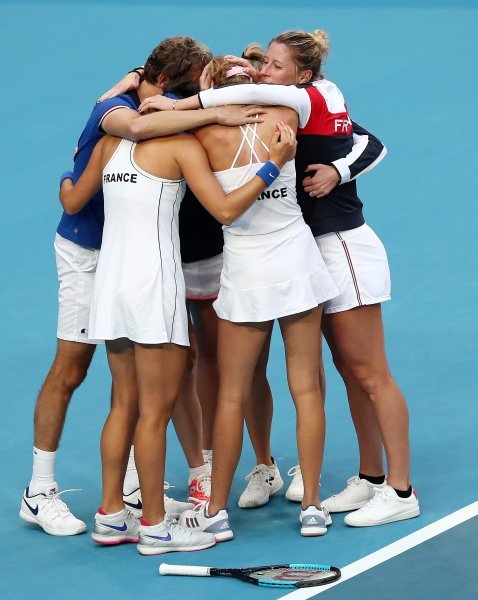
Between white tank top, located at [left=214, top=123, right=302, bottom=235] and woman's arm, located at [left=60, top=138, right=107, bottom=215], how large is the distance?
625 mm

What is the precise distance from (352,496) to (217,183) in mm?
1896

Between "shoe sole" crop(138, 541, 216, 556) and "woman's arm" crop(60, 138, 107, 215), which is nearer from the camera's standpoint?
"shoe sole" crop(138, 541, 216, 556)

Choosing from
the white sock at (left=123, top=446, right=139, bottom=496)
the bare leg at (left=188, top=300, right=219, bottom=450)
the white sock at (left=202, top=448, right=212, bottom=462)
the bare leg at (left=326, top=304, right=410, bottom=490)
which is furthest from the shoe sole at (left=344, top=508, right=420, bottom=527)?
the white sock at (left=123, top=446, right=139, bottom=496)

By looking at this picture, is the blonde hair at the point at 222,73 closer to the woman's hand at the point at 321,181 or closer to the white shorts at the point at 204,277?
the woman's hand at the point at 321,181

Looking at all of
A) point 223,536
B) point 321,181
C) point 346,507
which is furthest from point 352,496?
point 321,181

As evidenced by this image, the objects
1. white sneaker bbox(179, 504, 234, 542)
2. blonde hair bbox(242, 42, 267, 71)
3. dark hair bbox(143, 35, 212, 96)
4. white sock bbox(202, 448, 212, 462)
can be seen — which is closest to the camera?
dark hair bbox(143, 35, 212, 96)

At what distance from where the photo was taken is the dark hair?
21.9 ft

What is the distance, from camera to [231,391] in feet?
22.1

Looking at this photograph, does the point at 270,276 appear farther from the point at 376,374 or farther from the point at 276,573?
the point at 276,573

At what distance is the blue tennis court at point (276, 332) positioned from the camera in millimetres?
6520

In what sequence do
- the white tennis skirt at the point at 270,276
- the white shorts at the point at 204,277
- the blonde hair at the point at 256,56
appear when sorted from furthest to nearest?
the white shorts at the point at 204,277
the blonde hair at the point at 256,56
the white tennis skirt at the point at 270,276

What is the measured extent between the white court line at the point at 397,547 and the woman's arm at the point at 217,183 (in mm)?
1749

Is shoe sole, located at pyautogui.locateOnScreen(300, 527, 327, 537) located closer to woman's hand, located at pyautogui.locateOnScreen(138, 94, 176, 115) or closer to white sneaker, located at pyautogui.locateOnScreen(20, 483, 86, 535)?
white sneaker, located at pyautogui.locateOnScreen(20, 483, 86, 535)

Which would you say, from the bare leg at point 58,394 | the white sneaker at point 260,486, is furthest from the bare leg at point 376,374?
the bare leg at point 58,394
